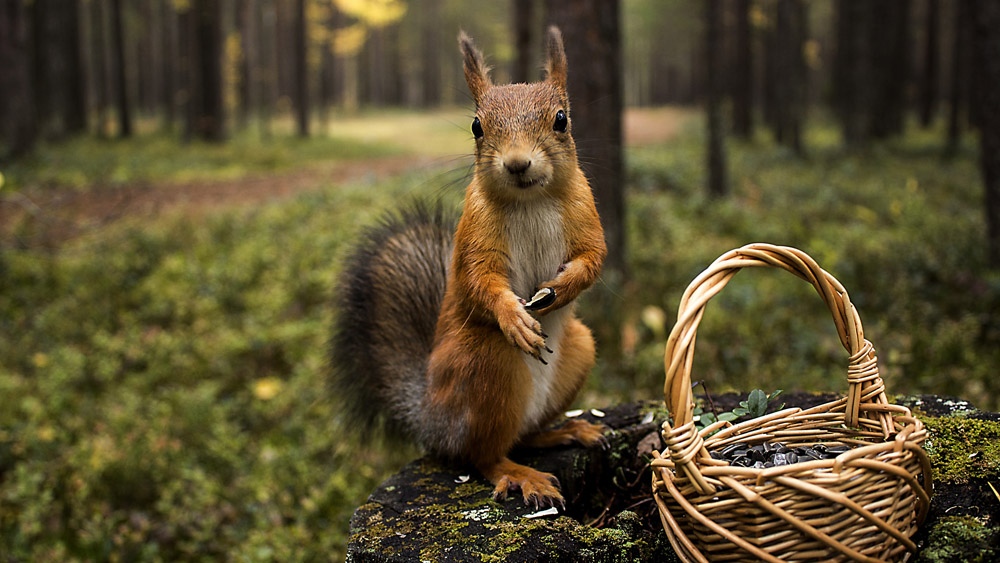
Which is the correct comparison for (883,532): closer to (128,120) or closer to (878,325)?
(878,325)

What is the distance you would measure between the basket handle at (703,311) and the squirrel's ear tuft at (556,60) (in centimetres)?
77

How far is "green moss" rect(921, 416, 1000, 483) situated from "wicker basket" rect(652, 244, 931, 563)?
317mm

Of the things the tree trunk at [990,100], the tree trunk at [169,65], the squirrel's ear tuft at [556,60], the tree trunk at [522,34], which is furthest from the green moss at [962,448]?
the tree trunk at [169,65]

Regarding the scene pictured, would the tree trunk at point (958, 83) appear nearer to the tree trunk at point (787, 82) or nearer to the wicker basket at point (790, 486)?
the tree trunk at point (787, 82)

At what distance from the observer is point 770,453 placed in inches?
71.5

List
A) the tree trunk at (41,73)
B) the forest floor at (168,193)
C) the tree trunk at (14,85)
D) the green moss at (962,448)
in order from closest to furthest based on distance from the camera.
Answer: the green moss at (962,448)
the forest floor at (168,193)
the tree trunk at (14,85)
the tree trunk at (41,73)

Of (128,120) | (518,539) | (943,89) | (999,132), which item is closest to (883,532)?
(518,539)

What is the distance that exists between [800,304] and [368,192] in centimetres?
531

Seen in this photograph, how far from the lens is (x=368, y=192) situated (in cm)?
881

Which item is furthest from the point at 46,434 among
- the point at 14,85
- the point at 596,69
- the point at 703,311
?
the point at 14,85

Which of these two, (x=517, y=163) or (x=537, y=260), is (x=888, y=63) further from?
(x=517, y=163)

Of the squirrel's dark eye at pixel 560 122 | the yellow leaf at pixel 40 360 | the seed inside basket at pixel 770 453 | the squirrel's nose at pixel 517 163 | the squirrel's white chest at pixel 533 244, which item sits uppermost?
the squirrel's dark eye at pixel 560 122

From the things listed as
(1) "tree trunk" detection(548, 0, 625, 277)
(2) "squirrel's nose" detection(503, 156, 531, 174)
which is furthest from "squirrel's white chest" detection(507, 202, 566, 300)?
(1) "tree trunk" detection(548, 0, 625, 277)

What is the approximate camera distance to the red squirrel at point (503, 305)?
6.27 ft
